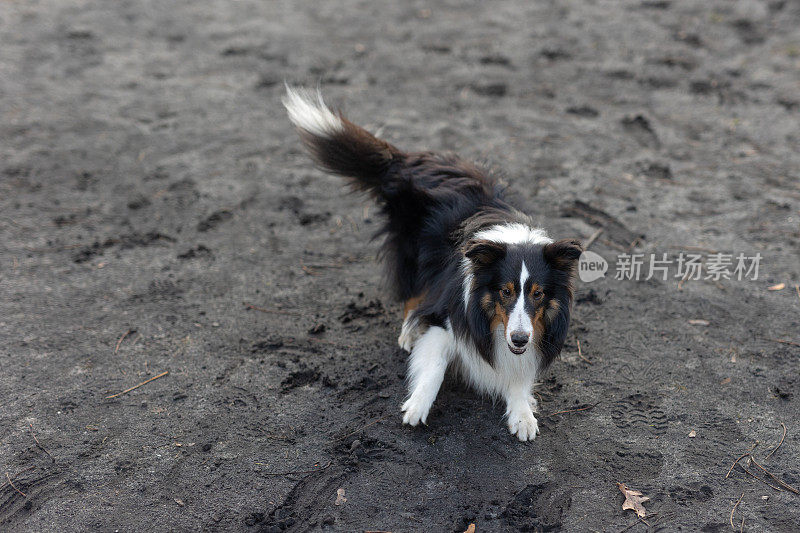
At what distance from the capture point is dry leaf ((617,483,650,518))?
9.89 ft

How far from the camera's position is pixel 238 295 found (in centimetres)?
440

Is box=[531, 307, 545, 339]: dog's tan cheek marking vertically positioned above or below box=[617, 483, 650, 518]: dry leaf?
above

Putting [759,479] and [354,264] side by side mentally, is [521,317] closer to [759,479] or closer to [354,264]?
[759,479]

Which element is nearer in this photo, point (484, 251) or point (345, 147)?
point (484, 251)

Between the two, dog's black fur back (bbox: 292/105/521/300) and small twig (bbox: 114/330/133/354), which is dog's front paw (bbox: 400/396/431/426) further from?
small twig (bbox: 114/330/133/354)

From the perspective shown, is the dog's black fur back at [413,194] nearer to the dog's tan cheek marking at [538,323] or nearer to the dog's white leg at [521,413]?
the dog's tan cheek marking at [538,323]

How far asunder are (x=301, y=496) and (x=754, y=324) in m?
3.03

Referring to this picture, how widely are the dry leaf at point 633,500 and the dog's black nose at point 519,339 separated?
2.85ft

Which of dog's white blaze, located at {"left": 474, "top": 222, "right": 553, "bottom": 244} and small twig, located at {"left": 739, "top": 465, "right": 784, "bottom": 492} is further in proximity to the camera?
dog's white blaze, located at {"left": 474, "top": 222, "right": 553, "bottom": 244}

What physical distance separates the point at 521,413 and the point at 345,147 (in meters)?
1.91

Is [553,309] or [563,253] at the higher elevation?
[563,253]

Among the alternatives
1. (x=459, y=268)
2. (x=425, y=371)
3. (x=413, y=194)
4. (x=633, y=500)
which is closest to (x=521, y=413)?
(x=425, y=371)

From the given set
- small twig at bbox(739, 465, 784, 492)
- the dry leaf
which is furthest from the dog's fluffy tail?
small twig at bbox(739, 465, 784, 492)

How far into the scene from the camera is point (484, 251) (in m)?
3.13
